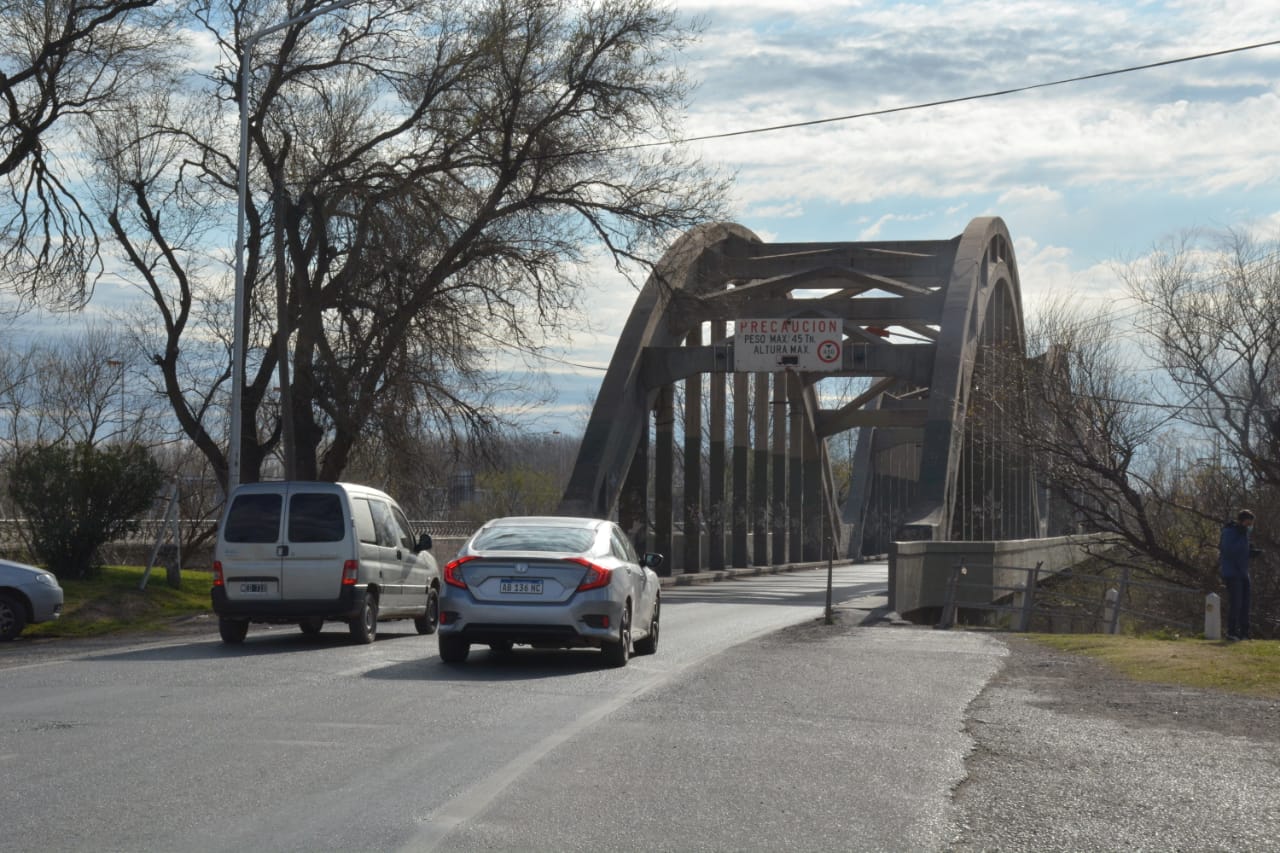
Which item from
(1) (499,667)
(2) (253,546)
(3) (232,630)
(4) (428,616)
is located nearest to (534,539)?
(1) (499,667)

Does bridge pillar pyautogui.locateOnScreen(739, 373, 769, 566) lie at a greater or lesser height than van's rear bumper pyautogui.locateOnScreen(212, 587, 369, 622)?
greater

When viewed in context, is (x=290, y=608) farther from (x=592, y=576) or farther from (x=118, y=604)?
(x=118, y=604)

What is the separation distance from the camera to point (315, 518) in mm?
17156

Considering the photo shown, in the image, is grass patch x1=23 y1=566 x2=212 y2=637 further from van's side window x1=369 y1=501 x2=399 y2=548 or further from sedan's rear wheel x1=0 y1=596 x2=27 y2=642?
van's side window x1=369 y1=501 x2=399 y2=548

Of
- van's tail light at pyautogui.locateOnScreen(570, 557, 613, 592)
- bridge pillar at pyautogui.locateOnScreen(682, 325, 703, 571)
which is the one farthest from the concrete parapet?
bridge pillar at pyautogui.locateOnScreen(682, 325, 703, 571)

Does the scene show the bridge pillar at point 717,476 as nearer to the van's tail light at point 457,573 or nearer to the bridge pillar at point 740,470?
the bridge pillar at point 740,470

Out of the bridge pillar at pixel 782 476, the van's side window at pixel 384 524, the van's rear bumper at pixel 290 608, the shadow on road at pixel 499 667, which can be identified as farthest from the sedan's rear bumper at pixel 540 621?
the bridge pillar at pixel 782 476

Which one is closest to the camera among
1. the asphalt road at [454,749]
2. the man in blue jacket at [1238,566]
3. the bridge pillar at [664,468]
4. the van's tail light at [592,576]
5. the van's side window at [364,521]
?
the asphalt road at [454,749]

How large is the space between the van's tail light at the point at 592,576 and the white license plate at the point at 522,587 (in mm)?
387

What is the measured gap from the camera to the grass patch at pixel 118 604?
20.0 metres

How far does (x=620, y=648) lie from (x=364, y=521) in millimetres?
4591

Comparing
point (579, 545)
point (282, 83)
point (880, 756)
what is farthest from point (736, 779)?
point (282, 83)

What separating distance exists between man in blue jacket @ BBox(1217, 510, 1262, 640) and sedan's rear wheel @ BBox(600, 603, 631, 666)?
8.47 metres

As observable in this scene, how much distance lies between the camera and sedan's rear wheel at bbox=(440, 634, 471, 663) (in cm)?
1450
